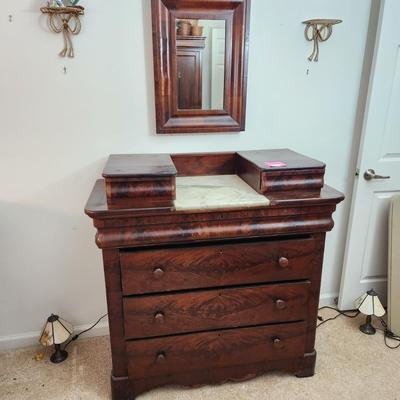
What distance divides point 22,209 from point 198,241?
0.93 metres

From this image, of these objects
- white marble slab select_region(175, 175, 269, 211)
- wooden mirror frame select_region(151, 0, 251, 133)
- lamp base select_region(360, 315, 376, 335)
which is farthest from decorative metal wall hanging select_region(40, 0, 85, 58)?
lamp base select_region(360, 315, 376, 335)

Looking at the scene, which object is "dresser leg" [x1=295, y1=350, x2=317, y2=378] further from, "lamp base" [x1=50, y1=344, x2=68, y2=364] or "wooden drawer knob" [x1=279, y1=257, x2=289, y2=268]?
"lamp base" [x1=50, y1=344, x2=68, y2=364]

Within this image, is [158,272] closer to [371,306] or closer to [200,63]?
[200,63]

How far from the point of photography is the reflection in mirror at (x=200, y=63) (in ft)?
5.22

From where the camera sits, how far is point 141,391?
1.57 metres

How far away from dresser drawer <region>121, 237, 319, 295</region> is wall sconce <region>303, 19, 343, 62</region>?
96cm

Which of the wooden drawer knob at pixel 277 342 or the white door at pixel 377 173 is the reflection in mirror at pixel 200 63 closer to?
the white door at pixel 377 173

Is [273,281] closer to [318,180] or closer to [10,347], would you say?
[318,180]

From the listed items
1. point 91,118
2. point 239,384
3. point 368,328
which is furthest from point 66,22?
point 368,328

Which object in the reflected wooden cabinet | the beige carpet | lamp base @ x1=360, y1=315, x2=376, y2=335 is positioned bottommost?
the beige carpet

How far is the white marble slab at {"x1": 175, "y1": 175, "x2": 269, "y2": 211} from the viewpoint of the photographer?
1333mm

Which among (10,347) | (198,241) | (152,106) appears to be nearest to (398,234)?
(198,241)

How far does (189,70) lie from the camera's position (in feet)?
5.37

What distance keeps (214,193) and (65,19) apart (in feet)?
3.21
